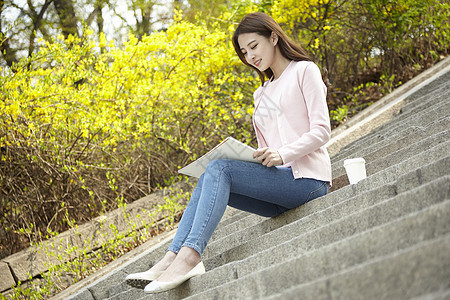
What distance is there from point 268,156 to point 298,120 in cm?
33

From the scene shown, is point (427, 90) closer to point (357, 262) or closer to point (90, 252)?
point (90, 252)

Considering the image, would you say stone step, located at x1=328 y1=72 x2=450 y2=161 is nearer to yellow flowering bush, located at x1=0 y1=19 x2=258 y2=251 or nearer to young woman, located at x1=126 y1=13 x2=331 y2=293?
young woman, located at x1=126 y1=13 x2=331 y2=293

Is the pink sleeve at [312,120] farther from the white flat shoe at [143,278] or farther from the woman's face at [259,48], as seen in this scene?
the white flat shoe at [143,278]

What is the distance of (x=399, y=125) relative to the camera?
164 inches

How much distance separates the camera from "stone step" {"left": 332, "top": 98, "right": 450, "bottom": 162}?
3.69 m

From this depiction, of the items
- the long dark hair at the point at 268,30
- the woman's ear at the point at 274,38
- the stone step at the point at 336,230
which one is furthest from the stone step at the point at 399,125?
the stone step at the point at 336,230

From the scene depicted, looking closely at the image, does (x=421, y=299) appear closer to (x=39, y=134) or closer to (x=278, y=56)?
(x=278, y=56)

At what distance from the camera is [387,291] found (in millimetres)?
1141

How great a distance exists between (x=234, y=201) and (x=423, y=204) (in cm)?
124

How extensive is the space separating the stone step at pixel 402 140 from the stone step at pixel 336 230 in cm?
129

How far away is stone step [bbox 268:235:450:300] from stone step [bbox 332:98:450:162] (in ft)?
8.72

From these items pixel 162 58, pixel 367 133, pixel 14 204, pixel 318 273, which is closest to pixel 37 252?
pixel 14 204

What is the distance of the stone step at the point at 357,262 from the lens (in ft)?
3.74

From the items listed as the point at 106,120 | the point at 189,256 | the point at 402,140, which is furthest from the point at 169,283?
the point at 106,120
